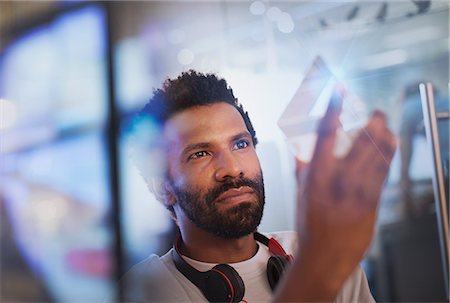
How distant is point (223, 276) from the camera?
0.85 meters

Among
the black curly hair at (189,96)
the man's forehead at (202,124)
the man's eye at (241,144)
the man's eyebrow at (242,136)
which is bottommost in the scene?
the man's eye at (241,144)

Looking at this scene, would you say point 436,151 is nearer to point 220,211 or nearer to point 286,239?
point 286,239

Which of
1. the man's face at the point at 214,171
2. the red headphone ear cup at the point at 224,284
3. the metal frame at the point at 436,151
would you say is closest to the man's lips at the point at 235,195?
the man's face at the point at 214,171

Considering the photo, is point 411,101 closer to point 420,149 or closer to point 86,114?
point 420,149

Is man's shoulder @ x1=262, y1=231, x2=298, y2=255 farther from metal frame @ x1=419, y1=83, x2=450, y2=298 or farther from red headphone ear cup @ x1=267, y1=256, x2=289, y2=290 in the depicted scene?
metal frame @ x1=419, y1=83, x2=450, y2=298

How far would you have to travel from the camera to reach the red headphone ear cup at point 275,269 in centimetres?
87

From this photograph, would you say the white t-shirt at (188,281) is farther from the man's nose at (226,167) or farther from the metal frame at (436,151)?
the metal frame at (436,151)

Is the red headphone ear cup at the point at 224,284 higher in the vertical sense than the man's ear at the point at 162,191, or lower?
lower

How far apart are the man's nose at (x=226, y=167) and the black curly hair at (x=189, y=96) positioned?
0.23ft

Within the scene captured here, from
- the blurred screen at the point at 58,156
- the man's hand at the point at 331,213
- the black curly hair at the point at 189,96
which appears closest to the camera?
the man's hand at the point at 331,213

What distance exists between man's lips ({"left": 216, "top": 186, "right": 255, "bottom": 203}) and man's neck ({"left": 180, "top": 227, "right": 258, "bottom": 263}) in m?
0.07

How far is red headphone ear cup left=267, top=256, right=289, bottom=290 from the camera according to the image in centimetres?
87

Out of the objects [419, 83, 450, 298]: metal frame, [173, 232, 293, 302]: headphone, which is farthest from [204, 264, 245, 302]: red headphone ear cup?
[419, 83, 450, 298]: metal frame

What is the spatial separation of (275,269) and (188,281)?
5.8 inches
